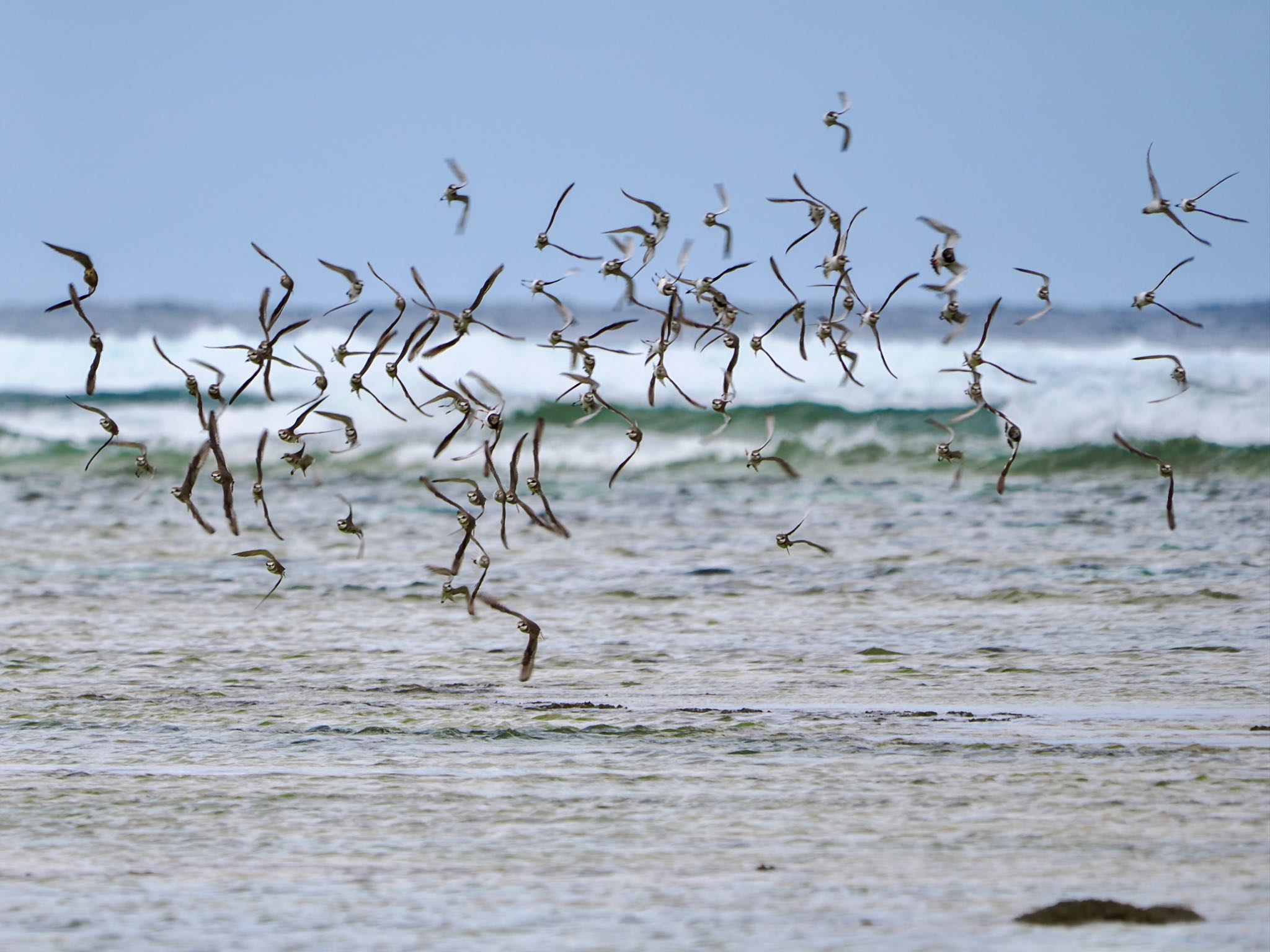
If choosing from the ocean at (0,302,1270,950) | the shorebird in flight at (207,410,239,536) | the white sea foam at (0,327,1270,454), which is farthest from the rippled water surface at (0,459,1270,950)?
the white sea foam at (0,327,1270,454)

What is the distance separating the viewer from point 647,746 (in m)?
3.23

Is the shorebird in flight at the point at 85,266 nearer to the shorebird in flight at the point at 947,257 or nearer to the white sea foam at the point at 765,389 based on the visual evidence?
the shorebird in flight at the point at 947,257

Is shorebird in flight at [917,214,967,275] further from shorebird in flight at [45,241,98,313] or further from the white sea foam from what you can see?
the white sea foam

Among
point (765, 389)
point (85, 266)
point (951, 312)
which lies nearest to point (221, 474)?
point (85, 266)

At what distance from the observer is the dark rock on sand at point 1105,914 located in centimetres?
210

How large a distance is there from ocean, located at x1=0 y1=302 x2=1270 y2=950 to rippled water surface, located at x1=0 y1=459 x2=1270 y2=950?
12mm

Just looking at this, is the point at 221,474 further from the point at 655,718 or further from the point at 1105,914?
the point at 1105,914

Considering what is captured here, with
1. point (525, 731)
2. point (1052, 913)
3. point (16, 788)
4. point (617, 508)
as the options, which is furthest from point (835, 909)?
point (617, 508)

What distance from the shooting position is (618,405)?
1362 cm

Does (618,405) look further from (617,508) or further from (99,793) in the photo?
(99,793)

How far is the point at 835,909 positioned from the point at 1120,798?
81 centimetres

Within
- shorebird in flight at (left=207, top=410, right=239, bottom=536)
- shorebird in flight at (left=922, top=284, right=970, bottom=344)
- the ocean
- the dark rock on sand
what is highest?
shorebird in flight at (left=922, top=284, right=970, bottom=344)

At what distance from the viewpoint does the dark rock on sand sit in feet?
6.89

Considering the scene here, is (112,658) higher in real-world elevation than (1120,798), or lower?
lower
